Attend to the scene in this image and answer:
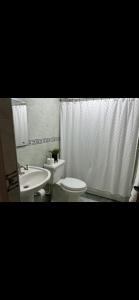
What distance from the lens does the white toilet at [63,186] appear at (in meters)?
2.01

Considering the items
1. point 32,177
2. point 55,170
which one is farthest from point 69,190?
point 32,177

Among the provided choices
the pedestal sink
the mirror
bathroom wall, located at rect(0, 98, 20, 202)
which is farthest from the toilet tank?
bathroom wall, located at rect(0, 98, 20, 202)

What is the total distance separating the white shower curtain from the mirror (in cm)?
83

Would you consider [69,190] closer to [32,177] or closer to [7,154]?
[32,177]

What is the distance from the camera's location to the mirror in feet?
5.41

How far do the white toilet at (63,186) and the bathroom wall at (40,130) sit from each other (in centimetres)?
24

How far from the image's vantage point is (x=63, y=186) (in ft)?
6.82

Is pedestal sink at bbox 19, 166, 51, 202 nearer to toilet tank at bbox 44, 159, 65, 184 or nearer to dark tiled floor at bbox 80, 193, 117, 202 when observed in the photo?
toilet tank at bbox 44, 159, 65, 184

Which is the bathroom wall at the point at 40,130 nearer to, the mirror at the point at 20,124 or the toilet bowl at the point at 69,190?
the mirror at the point at 20,124

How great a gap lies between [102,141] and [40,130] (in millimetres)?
955
